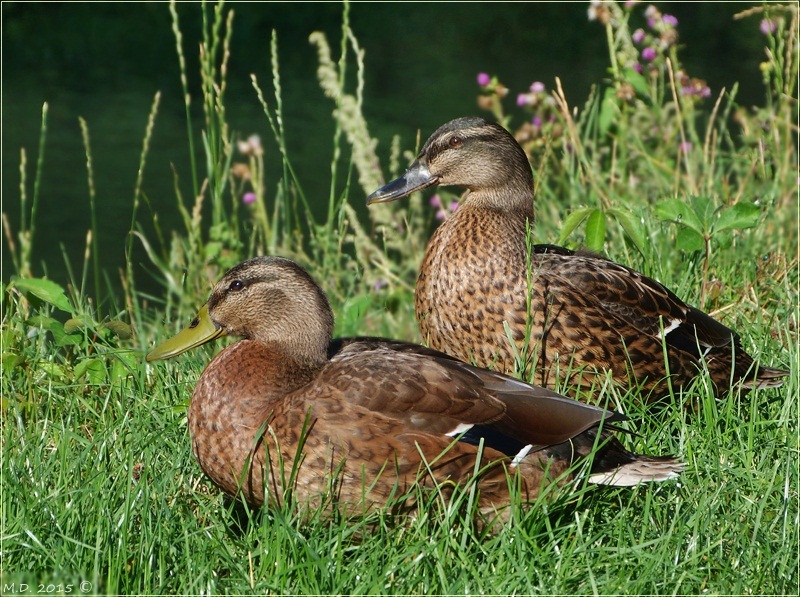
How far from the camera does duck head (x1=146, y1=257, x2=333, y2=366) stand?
10.8 ft

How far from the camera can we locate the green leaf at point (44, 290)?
12.4ft

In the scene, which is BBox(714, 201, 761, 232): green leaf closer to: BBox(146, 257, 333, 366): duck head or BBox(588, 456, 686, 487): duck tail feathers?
BBox(588, 456, 686, 487): duck tail feathers

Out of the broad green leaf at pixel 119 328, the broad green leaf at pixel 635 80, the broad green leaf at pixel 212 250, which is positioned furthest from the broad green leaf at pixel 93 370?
the broad green leaf at pixel 635 80

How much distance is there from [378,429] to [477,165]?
1.57m

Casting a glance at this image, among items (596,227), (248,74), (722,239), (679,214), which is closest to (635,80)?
(722,239)

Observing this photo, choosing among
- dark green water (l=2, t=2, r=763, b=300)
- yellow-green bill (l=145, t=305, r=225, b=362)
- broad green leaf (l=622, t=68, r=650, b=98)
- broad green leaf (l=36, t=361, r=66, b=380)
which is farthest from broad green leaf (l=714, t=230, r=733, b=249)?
dark green water (l=2, t=2, r=763, b=300)

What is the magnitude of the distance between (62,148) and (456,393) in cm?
907

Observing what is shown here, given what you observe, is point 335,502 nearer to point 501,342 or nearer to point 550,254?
point 501,342

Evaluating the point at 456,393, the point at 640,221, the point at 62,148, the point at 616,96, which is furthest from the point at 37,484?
the point at 62,148

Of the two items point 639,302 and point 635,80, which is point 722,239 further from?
point 635,80

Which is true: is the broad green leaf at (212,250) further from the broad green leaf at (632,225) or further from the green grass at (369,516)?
the broad green leaf at (632,225)

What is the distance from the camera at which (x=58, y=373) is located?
3.72 meters

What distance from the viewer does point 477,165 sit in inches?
167

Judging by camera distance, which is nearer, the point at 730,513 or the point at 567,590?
the point at 567,590
